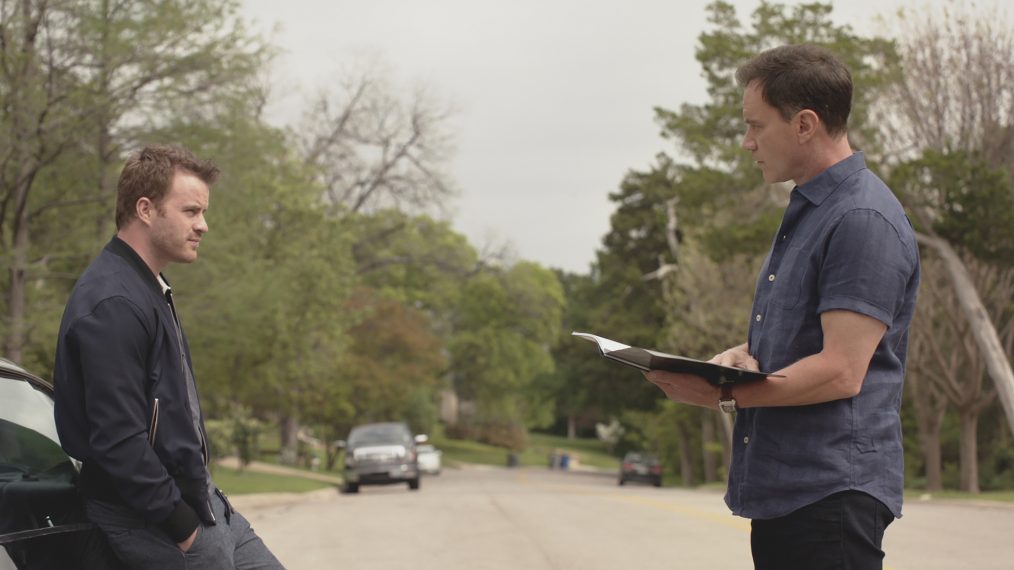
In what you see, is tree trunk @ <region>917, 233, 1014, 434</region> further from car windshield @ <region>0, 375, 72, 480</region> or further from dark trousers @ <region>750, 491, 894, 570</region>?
dark trousers @ <region>750, 491, 894, 570</region>

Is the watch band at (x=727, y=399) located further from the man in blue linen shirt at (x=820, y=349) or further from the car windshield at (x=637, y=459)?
the car windshield at (x=637, y=459)

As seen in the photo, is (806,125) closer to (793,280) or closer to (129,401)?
(793,280)

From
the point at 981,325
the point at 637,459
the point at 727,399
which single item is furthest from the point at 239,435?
the point at 727,399

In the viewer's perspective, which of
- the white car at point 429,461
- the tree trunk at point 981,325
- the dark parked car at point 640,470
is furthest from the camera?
the white car at point 429,461

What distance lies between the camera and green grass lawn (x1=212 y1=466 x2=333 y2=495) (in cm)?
2397

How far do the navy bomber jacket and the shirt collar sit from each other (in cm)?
197

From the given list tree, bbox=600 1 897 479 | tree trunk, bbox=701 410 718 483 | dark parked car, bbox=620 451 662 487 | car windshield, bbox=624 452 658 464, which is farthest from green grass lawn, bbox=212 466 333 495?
car windshield, bbox=624 452 658 464

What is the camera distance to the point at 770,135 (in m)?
3.45

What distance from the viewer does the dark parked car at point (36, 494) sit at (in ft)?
12.7

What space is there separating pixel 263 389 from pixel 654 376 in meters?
40.7

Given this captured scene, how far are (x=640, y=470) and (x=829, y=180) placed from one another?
4904 centimetres

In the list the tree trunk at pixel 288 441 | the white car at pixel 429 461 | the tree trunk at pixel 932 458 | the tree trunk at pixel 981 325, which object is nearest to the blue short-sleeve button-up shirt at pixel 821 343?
the tree trunk at pixel 981 325

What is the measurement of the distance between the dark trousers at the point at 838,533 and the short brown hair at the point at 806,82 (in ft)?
3.25

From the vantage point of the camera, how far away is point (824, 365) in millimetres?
3162
